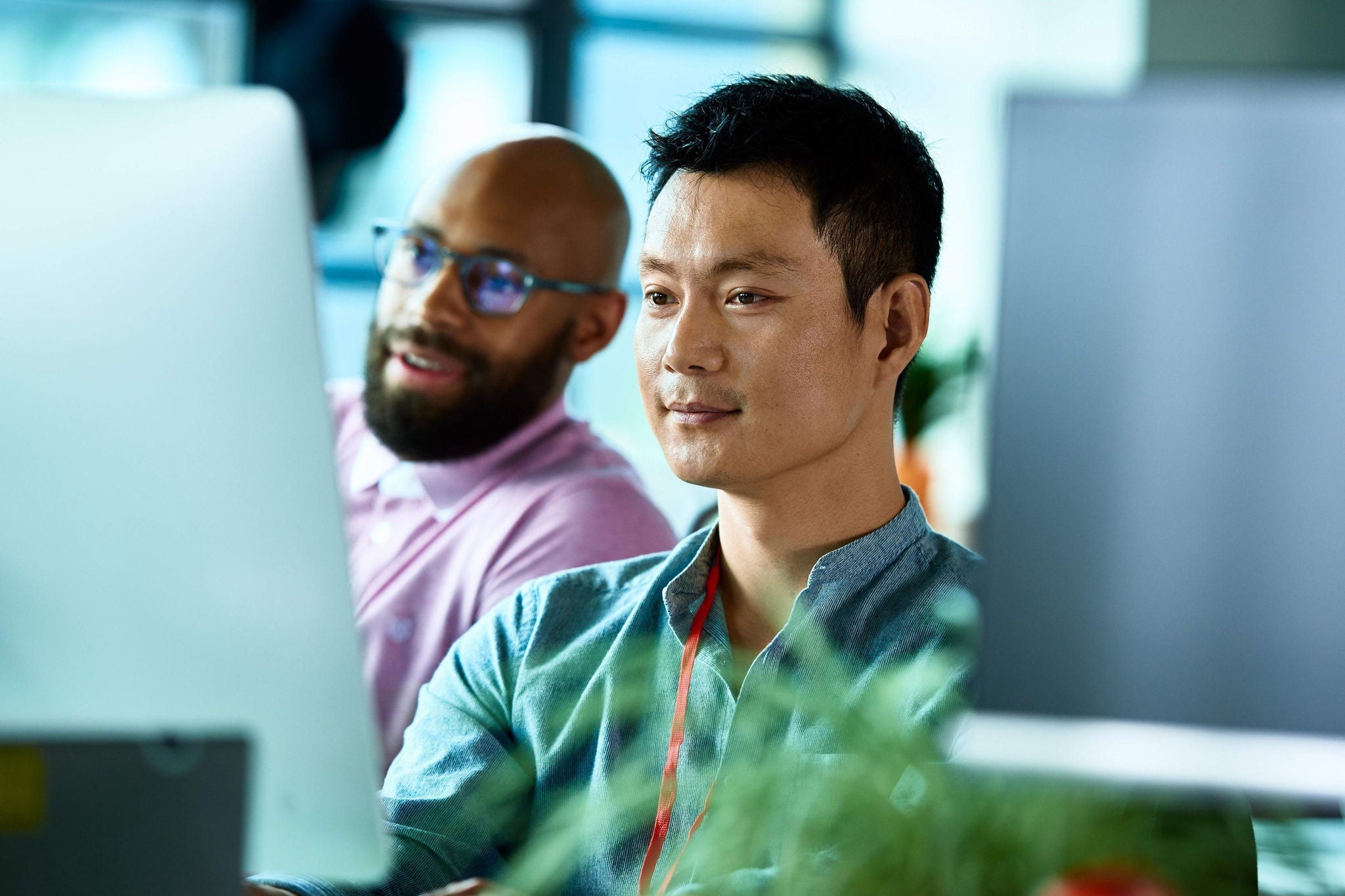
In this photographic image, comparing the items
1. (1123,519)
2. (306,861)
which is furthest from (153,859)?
(1123,519)

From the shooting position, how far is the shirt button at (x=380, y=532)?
1973 mm

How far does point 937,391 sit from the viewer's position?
4480mm

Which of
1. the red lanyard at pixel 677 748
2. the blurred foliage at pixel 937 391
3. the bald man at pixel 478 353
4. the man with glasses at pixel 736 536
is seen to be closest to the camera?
the red lanyard at pixel 677 748

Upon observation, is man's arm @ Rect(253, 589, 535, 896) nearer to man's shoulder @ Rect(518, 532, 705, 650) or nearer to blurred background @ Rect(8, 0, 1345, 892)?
man's shoulder @ Rect(518, 532, 705, 650)

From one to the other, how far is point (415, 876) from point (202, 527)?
0.55 metres

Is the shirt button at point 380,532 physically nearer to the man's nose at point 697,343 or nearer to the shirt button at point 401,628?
the shirt button at point 401,628

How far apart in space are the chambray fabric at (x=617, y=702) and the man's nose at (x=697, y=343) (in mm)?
191

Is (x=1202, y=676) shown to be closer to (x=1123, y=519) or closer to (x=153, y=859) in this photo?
(x=1123, y=519)

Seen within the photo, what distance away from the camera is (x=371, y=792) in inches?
29.9

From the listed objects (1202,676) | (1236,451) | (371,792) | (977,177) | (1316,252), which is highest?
(977,177)

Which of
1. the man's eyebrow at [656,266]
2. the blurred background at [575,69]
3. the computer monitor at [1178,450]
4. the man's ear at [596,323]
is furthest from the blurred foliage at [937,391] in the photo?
the computer monitor at [1178,450]

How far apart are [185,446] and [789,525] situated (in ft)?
2.26

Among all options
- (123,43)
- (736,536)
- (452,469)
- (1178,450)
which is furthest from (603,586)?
(123,43)

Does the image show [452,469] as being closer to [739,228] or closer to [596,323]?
[596,323]
